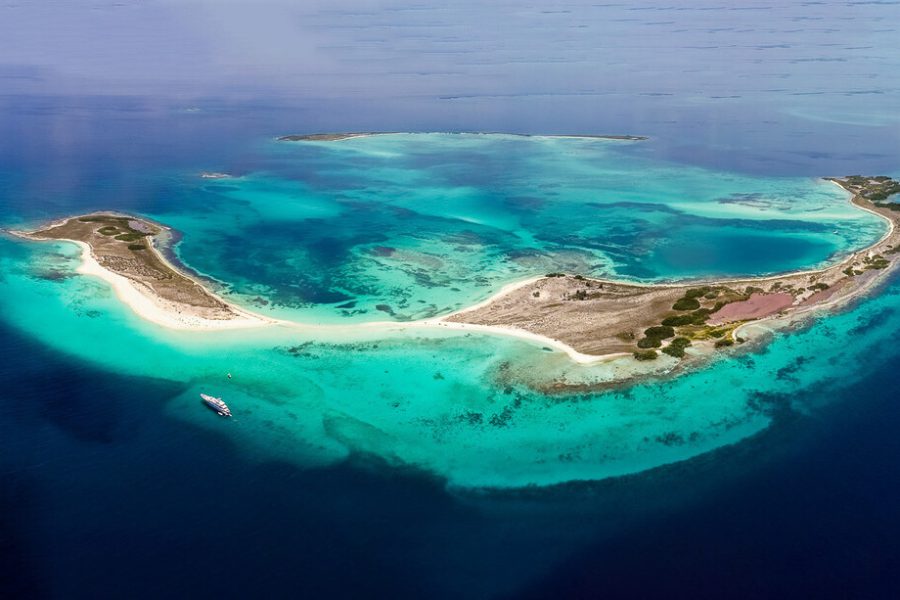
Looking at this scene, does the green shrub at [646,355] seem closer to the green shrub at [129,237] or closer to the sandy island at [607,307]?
the sandy island at [607,307]

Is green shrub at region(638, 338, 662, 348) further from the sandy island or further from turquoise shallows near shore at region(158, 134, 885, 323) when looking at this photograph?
turquoise shallows near shore at region(158, 134, 885, 323)

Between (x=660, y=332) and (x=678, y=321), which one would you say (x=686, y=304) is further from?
(x=660, y=332)

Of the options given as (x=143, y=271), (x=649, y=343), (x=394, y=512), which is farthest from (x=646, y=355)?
(x=143, y=271)

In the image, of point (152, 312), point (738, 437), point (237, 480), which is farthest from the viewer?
point (152, 312)

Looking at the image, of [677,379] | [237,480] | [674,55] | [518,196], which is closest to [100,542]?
[237,480]

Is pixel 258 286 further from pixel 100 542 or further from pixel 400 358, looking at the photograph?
pixel 100 542

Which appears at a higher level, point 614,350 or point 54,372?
point 614,350
